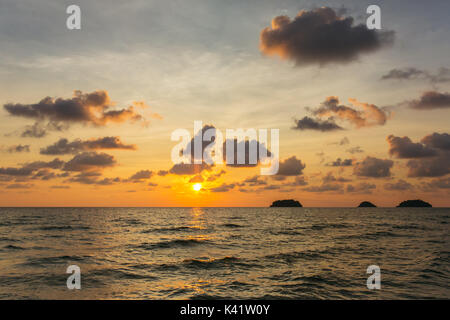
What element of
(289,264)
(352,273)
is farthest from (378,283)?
(289,264)

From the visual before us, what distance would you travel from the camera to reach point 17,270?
21.3 metres
